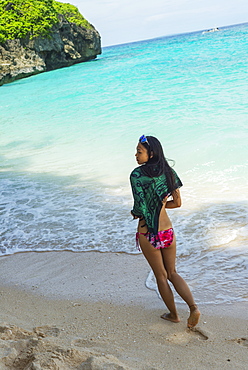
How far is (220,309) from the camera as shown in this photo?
3.60 metres

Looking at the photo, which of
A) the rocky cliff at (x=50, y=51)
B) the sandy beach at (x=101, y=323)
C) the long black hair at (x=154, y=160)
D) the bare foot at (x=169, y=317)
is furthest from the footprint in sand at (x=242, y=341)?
the rocky cliff at (x=50, y=51)

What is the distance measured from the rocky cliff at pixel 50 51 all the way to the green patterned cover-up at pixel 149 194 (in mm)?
34594

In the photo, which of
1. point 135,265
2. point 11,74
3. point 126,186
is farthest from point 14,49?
point 135,265

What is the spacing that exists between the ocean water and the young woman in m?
0.75

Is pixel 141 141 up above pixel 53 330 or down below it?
above

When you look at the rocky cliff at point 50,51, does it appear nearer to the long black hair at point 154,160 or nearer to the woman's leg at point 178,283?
the long black hair at point 154,160

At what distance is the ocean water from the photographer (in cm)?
500

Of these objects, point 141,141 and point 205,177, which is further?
point 205,177

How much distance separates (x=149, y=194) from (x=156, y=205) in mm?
102

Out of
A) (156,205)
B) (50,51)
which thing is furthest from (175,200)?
(50,51)

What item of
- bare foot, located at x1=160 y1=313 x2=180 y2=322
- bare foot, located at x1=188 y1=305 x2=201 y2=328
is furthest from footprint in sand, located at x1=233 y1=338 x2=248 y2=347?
bare foot, located at x1=160 y1=313 x2=180 y2=322

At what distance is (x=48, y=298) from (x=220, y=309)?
5.31ft

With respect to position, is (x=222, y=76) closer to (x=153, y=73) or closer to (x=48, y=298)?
(x=153, y=73)

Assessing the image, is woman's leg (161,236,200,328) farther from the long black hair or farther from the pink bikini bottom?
the long black hair
